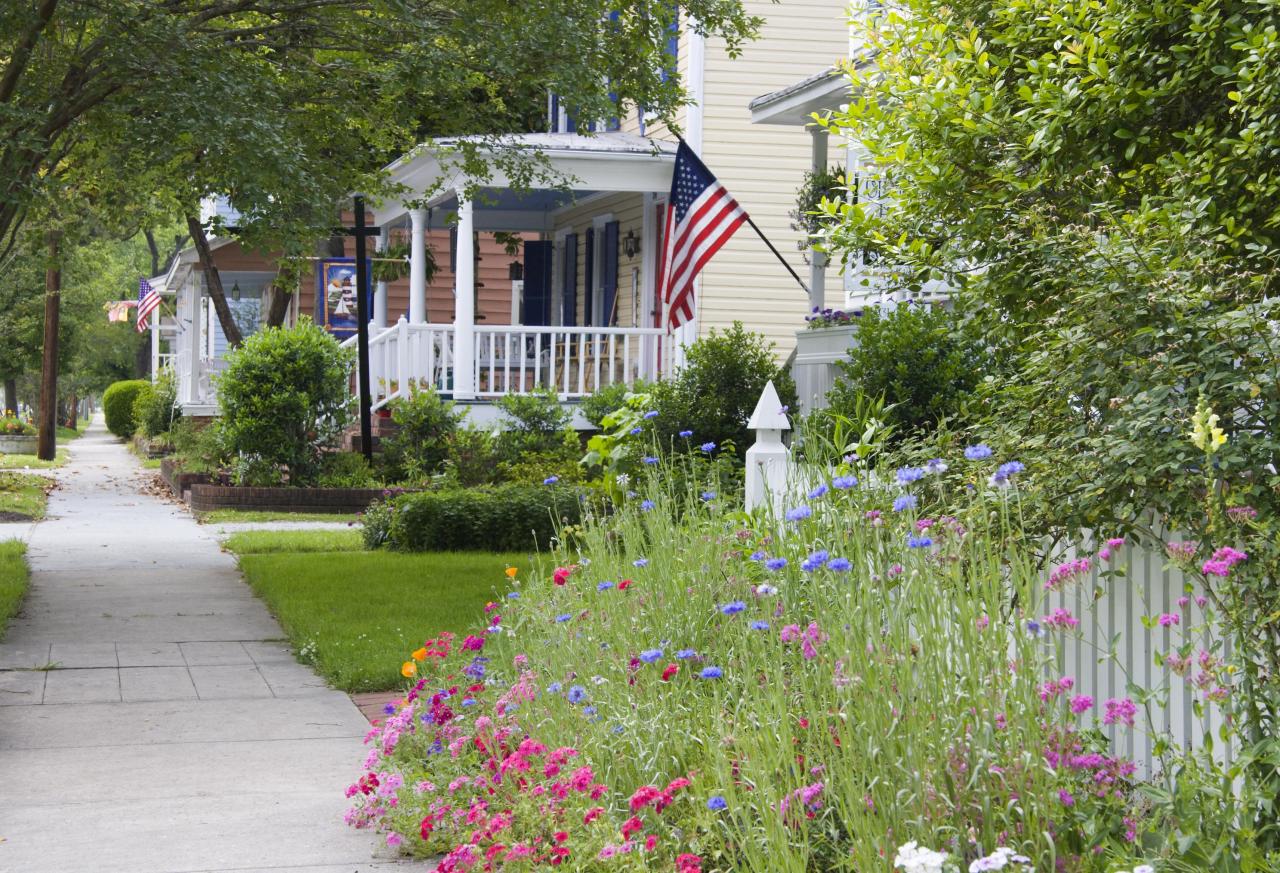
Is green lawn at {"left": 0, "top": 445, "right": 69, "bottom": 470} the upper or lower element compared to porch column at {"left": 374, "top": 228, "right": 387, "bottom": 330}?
lower

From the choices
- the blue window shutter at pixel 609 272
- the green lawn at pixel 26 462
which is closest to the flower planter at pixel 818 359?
the blue window shutter at pixel 609 272

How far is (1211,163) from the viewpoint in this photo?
203 inches

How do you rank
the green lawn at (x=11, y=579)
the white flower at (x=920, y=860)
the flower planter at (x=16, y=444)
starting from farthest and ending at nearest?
the flower planter at (x=16, y=444), the green lawn at (x=11, y=579), the white flower at (x=920, y=860)

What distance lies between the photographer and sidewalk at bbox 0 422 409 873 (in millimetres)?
4961

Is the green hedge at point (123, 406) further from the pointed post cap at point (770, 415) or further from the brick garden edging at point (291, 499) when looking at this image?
the pointed post cap at point (770, 415)

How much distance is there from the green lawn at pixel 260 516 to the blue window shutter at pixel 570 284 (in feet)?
25.6

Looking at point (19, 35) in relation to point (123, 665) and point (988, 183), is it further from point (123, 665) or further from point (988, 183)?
point (988, 183)

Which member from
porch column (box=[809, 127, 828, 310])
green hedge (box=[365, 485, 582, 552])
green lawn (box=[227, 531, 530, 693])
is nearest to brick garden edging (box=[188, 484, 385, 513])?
green lawn (box=[227, 531, 530, 693])

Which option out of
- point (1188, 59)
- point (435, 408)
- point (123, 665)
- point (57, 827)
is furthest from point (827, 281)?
point (57, 827)

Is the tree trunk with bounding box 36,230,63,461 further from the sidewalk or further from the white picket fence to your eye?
the white picket fence

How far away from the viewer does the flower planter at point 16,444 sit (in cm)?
3544

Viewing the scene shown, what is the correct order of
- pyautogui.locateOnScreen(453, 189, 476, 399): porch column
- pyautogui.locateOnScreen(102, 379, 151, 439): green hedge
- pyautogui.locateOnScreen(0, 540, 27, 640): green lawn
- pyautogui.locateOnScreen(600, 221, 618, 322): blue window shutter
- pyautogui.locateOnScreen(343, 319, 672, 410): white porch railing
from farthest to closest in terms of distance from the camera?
pyautogui.locateOnScreen(102, 379, 151, 439): green hedge < pyautogui.locateOnScreen(600, 221, 618, 322): blue window shutter < pyautogui.locateOnScreen(343, 319, 672, 410): white porch railing < pyautogui.locateOnScreen(453, 189, 476, 399): porch column < pyautogui.locateOnScreen(0, 540, 27, 640): green lawn

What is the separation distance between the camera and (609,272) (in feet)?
73.2

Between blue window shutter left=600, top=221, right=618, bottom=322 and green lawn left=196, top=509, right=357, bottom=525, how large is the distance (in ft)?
20.3
